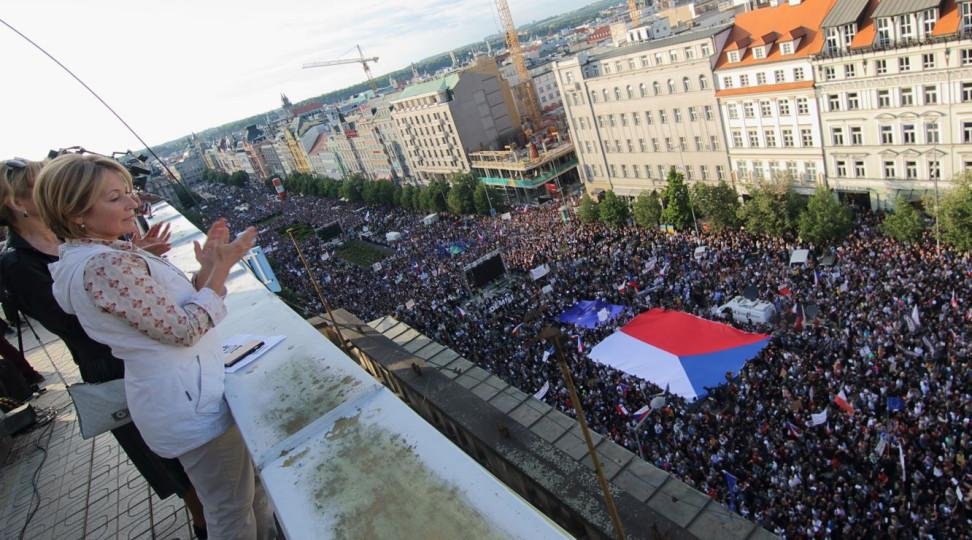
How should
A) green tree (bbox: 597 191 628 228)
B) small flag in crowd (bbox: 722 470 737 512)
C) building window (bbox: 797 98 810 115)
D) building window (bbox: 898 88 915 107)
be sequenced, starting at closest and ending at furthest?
small flag in crowd (bbox: 722 470 737 512)
building window (bbox: 898 88 915 107)
building window (bbox: 797 98 810 115)
green tree (bbox: 597 191 628 228)

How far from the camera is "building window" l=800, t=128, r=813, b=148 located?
32.0 metres

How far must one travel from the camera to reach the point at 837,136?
1213 inches

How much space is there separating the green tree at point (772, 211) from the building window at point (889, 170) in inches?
169

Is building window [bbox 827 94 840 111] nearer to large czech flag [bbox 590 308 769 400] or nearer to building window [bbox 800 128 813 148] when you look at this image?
building window [bbox 800 128 813 148]

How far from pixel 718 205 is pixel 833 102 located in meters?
7.80

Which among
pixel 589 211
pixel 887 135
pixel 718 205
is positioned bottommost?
pixel 589 211

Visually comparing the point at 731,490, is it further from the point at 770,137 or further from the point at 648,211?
the point at 770,137

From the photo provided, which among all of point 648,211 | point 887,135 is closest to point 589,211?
point 648,211

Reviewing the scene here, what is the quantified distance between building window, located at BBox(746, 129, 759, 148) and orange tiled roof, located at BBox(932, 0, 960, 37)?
10.2 metres

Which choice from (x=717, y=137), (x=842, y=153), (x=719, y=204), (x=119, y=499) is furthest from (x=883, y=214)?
(x=119, y=499)

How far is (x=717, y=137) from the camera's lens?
37188mm

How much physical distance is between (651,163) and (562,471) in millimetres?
39515

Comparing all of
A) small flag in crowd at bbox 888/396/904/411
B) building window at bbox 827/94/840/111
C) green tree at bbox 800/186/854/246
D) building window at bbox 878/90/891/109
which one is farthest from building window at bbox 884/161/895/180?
small flag in crowd at bbox 888/396/904/411

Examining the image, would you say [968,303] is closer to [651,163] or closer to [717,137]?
[717,137]
